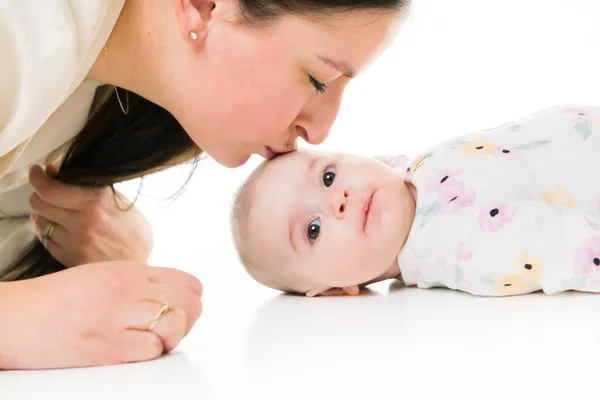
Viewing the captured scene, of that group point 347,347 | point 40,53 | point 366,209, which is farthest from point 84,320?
point 366,209

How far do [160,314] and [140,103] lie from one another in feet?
2.50

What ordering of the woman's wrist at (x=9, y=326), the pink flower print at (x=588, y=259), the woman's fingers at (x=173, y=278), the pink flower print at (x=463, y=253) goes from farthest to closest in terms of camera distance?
the pink flower print at (x=463, y=253) < the pink flower print at (x=588, y=259) < the woman's fingers at (x=173, y=278) < the woman's wrist at (x=9, y=326)

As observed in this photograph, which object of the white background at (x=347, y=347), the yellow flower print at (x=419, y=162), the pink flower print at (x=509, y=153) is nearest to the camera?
the white background at (x=347, y=347)

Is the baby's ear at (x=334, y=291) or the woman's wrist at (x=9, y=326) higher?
the woman's wrist at (x=9, y=326)

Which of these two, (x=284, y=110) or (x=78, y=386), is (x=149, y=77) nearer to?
(x=284, y=110)

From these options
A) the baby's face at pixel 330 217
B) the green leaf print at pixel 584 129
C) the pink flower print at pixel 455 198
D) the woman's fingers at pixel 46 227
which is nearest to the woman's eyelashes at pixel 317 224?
the baby's face at pixel 330 217

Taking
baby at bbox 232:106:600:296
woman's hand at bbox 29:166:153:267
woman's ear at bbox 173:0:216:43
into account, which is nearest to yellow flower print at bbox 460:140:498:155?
baby at bbox 232:106:600:296

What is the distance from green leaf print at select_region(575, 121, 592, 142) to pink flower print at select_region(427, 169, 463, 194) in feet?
0.75

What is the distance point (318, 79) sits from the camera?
141 cm

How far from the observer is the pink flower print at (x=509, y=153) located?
1556mm

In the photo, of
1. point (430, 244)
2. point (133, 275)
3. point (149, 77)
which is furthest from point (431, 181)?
point (133, 275)

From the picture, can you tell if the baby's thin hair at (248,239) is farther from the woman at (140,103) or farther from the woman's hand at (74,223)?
the woman's hand at (74,223)

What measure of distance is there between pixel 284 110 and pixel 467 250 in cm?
38

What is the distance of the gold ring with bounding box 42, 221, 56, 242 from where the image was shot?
1879mm
